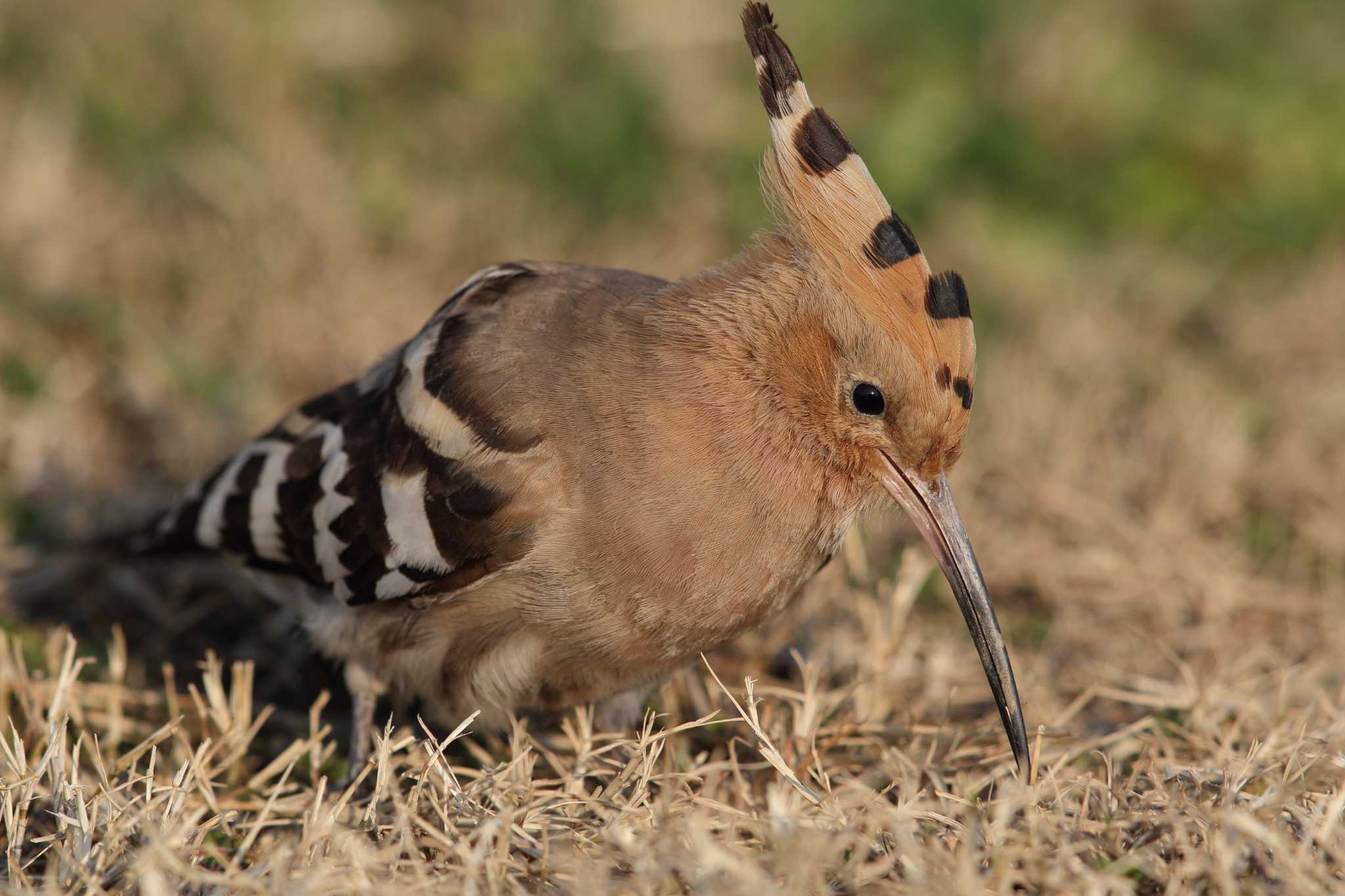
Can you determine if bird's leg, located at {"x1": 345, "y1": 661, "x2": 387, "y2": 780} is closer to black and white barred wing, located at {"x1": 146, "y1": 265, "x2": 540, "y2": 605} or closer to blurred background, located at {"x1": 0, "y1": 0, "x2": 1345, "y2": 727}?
black and white barred wing, located at {"x1": 146, "y1": 265, "x2": 540, "y2": 605}

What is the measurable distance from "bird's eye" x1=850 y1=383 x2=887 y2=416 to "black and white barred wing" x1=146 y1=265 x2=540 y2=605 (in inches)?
21.5

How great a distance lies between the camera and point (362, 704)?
2668 millimetres

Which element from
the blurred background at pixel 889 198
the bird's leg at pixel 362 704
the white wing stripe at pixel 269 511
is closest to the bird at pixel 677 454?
the bird's leg at pixel 362 704

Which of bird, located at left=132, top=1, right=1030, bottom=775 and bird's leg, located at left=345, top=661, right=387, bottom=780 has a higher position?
bird, located at left=132, top=1, right=1030, bottom=775

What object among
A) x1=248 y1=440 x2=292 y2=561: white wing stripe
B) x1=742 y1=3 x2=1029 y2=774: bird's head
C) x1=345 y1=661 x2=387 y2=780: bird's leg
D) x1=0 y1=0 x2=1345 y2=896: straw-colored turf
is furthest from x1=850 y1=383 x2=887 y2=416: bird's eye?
x1=248 y1=440 x2=292 y2=561: white wing stripe

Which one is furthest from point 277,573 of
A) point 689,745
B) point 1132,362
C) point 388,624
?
point 1132,362

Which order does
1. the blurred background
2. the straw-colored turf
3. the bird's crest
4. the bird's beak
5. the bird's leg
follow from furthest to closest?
the blurred background
the bird's leg
the bird's beak
the bird's crest
the straw-colored turf

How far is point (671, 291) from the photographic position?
2447mm

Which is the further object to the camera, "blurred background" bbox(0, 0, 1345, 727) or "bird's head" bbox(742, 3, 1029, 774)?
"blurred background" bbox(0, 0, 1345, 727)

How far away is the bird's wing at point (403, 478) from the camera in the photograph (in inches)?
93.0

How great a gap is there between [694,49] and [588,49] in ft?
1.47

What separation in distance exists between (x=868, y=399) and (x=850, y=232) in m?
0.28

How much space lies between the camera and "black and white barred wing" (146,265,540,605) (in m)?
2.37

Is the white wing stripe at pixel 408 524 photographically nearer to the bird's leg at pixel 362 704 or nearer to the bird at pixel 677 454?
the bird at pixel 677 454
